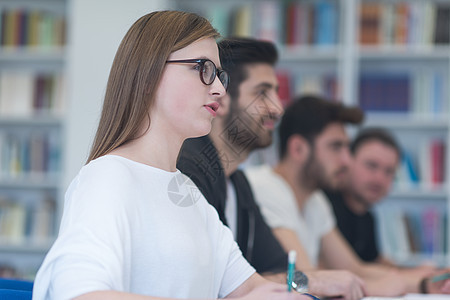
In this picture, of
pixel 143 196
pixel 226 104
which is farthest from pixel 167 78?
pixel 226 104

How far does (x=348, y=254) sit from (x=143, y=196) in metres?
1.92

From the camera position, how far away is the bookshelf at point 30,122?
12.9ft

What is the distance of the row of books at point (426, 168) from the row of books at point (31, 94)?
2275 mm

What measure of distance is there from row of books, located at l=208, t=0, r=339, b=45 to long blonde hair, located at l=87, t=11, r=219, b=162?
272 cm

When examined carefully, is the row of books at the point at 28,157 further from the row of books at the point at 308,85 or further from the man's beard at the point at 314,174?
the man's beard at the point at 314,174

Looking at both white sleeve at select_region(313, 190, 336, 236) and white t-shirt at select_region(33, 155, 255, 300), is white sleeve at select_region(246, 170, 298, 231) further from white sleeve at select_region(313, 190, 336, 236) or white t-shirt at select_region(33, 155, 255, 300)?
white t-shirt at select_region(33, 155, 255, 300)

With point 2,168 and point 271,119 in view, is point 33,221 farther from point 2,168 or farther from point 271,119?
A: point 271,119

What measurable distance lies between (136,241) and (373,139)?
2.77 metres

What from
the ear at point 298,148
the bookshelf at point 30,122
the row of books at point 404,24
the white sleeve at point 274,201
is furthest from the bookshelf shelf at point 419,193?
the bookshelf at point 30,122

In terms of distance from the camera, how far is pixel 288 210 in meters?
2.22

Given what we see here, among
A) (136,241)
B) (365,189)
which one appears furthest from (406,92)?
(136,241)

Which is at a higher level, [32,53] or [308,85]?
[32,53]

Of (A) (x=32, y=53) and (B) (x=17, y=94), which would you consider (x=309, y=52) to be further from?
(B) (x=17, y=94)

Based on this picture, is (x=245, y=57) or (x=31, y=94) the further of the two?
(x=31, y=94)
